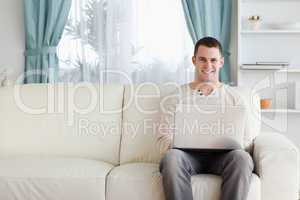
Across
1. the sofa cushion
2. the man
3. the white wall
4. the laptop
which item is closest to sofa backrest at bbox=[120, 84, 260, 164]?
the sofa cushion

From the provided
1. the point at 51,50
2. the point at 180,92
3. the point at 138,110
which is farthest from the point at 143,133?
the point at 51,50

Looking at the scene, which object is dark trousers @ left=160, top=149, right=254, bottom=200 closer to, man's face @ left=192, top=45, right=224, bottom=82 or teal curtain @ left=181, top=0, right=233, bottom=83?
man's face @ left=192, top=45, right=224, bottom=82

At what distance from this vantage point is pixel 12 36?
4.08m

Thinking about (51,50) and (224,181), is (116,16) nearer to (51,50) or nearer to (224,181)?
(51,50)

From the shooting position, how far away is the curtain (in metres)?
3.83

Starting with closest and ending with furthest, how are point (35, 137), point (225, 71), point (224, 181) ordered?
point (224, 181) → point (35, 137) → point (225, 71)

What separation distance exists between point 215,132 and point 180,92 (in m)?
0.44

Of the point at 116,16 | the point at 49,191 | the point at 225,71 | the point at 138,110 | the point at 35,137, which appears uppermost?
the point at 116,16

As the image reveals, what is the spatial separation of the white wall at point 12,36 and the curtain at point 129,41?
0.46 meters

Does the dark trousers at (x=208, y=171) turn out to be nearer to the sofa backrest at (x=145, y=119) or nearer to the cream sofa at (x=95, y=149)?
the cream sofa at (x=95, y=149)

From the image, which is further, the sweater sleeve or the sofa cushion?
the sofa cushion

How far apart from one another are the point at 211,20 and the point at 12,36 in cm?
176

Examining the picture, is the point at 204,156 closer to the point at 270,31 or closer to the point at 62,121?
the point at 62,121

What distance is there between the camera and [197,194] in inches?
93.7
